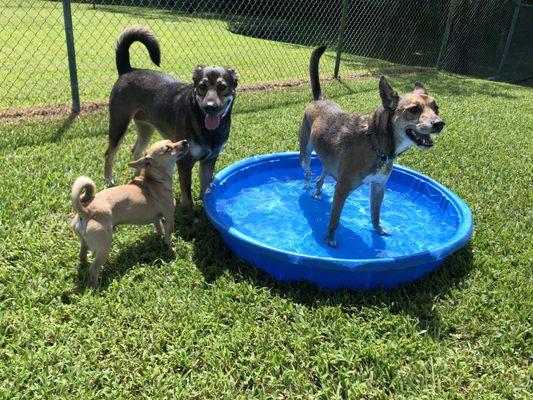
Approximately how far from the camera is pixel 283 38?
20.6 meters

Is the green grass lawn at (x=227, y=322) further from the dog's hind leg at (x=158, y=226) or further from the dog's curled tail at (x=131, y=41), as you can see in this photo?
the dog's curled tail at (x=131, y=41)

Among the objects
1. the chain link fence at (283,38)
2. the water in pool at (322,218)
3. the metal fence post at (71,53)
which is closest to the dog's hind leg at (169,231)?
the water in pool at (322,218)

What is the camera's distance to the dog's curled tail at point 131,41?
5.13 meters

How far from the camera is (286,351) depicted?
3.05 m

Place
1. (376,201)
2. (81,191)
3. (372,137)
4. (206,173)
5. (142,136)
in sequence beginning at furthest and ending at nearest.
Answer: (142,136) < (206,173) < (376,201) < (372,137) < (81,191)

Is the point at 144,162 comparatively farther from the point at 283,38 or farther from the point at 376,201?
the point at 283,38

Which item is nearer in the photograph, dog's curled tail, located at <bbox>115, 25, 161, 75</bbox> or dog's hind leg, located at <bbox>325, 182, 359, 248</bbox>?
dog's hind leg, located at <bbox>325, 182, 359, 248</bbox>

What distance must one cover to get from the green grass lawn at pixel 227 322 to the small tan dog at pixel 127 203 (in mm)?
307

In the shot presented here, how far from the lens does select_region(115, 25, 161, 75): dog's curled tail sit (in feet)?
16.8

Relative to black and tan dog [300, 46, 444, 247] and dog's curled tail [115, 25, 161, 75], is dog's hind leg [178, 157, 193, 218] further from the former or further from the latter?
dog's curled tail [115, 25, 161, 75]

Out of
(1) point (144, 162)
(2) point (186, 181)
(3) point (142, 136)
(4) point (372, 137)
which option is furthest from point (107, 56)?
(4) point (372, 137)

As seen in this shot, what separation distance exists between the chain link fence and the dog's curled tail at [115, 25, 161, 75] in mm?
4272

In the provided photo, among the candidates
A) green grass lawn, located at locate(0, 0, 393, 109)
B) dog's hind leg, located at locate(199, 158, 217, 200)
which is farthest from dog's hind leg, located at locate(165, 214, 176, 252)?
green grass lawn, located at locate(0, 0, 393, 109)

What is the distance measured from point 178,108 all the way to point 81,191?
66.7 inches
